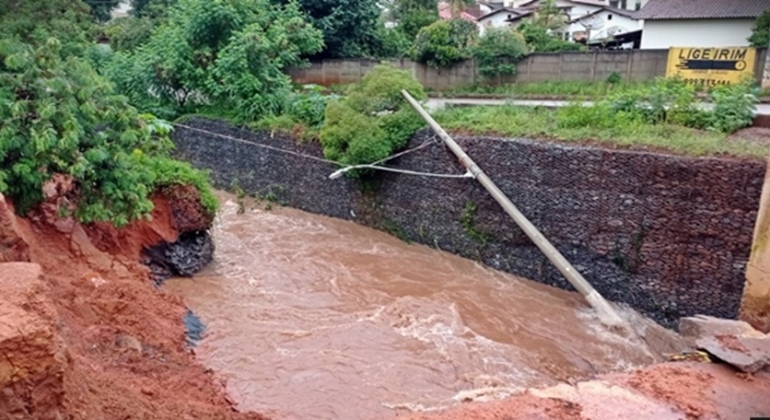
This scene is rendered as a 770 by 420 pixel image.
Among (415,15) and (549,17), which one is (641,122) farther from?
(549,17)

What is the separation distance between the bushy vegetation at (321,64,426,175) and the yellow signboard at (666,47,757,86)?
8.07 metres

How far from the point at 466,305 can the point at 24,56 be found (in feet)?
23.5

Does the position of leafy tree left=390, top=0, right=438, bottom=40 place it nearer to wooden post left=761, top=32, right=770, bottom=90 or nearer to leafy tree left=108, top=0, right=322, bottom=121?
leafy tree left=108, top=0, right=322, bottom=121

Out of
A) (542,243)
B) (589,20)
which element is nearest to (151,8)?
(589,20)

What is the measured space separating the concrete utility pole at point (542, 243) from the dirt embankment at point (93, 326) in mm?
5025

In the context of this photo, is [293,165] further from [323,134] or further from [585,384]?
[585,384]

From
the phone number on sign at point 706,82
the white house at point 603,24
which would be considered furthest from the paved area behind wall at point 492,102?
the white house at point 603,24

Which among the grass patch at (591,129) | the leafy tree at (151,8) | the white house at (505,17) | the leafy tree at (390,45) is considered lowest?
the grass patch at (591,129)

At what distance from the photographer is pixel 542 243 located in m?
10.0

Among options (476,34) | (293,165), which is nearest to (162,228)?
(293,165)

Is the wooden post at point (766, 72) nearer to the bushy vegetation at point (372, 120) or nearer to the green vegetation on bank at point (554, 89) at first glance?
the green vegetation on bank at point (554, 89)

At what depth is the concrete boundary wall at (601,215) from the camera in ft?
28.2

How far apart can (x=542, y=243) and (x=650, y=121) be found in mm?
3312

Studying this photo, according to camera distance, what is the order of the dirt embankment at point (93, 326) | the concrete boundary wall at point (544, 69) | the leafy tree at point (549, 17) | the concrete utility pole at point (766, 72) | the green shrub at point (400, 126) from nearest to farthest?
1. the dirt embankment at point (93, 326)
2. the green shrub at point (400, 126)
3. the concrete utility pole at point (766, 72)
4. the concrete boundary wall at point (544, 69)
5. the leafy tree at point (549, 17)
